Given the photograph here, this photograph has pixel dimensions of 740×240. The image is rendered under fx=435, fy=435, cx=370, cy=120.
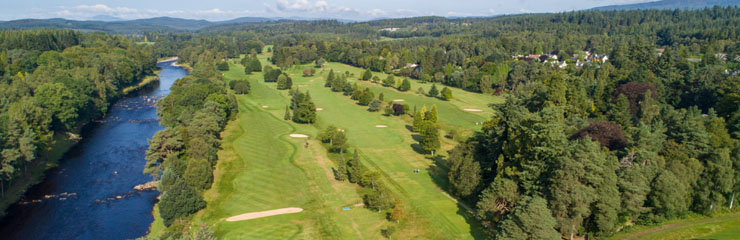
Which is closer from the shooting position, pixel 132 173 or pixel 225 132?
pixel 132 173

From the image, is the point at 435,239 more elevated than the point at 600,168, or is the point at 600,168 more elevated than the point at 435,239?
the point at 600,168

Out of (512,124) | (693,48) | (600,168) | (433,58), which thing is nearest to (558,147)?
(600,168)

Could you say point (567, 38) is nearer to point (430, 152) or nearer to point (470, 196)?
point (430, 152)

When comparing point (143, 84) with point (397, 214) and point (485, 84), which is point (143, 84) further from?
point (397, 214)

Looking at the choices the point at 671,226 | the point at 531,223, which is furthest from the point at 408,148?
the point at 671,226

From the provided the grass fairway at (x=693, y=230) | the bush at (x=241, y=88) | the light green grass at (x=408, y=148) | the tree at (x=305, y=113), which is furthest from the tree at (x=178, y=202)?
the bush at (x=241, y=88)

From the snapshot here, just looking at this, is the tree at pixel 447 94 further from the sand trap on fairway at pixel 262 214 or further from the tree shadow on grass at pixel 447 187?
the sand trap on fairway at pixel 262 214

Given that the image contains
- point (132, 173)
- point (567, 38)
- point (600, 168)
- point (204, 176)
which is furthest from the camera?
point (567, 38)
